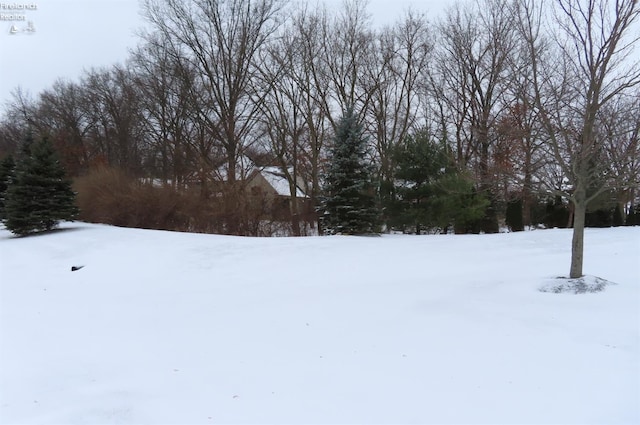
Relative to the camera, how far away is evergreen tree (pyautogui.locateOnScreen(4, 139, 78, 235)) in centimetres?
1484

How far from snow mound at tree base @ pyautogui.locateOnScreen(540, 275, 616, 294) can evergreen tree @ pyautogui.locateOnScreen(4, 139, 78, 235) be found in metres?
16.7

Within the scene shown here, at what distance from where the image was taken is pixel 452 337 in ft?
14.9

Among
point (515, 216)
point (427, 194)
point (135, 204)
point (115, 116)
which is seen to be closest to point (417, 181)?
point (427, 194)

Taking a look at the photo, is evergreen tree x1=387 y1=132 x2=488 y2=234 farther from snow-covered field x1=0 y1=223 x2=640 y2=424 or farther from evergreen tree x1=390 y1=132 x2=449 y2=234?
snow-covered field x1=0 y1=223 x2=640 y2=424

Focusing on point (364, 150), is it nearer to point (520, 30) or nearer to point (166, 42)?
point (520, 30)

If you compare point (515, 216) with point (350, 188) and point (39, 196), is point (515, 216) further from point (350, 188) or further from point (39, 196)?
point (39, 196)

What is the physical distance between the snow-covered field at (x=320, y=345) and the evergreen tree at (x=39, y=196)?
22.5 feet

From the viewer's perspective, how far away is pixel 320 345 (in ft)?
14.4

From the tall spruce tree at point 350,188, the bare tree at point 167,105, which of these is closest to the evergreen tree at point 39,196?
the bare tree at point 167,105

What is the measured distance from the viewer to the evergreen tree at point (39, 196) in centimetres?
1484

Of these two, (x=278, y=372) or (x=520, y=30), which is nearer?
(x=278, y=372)

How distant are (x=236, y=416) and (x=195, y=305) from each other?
3547 mm

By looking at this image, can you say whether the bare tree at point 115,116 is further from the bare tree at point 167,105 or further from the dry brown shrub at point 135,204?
the dry brown shrub at point 135,204

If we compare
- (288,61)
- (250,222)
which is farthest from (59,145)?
(250,222)
